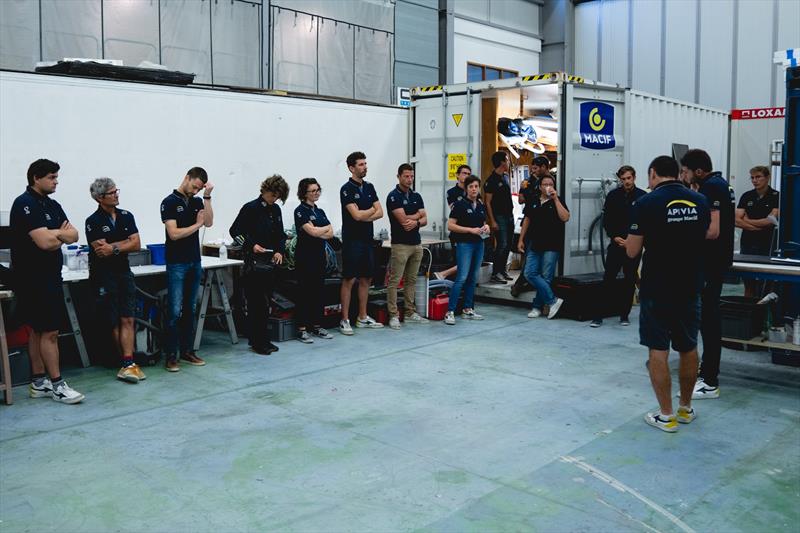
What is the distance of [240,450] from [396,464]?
0.94 meters

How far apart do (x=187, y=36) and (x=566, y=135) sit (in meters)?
6.41

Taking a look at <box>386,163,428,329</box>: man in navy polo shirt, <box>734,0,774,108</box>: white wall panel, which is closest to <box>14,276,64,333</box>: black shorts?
<box>386,163,428,329</box>: man in navy polo shirt

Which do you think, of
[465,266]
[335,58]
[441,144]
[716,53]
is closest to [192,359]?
[465,266]

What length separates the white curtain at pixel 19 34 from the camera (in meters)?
10.0

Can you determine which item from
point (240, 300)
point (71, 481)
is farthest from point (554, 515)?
point (240, 300)

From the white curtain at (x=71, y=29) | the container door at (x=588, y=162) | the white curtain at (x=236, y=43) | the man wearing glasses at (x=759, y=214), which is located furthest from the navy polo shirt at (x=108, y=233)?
the white curtain at (x=236, y=43)

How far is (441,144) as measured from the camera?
1039cm

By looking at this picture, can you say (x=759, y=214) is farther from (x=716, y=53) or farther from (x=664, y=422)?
(x=716, y=53)

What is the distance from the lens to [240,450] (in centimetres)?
451

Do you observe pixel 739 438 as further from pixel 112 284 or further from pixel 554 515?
pixel 112 284

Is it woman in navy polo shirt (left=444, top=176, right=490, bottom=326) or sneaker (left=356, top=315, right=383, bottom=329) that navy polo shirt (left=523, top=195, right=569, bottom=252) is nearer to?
woman in navy polo shirt (left=444, top=176, right=490, bottom=326)

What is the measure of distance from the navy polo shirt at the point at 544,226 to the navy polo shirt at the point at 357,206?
202cm

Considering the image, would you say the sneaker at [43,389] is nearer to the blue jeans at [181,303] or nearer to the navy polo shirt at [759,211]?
the blue jeans at [181,303]

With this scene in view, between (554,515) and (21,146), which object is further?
(21,146)
